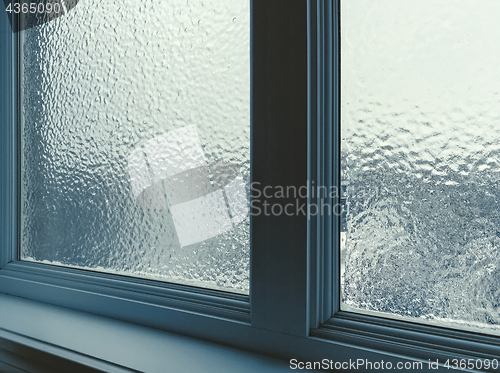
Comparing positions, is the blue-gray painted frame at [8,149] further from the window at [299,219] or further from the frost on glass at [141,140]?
the window at [299,219]

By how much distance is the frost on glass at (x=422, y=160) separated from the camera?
51 centimetres

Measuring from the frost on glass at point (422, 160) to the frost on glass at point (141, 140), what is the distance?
219 millimetres

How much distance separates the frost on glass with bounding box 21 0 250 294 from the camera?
2.39 ft

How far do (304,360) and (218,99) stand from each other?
20.6 inches

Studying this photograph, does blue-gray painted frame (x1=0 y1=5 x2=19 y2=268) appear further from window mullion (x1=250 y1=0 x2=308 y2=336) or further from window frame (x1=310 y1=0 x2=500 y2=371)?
window frame (x1=310 y1=0 x2=500 y2=371)

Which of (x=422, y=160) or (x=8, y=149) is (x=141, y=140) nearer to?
(x=8, y=149)

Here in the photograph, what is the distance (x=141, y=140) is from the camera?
860 millimetres

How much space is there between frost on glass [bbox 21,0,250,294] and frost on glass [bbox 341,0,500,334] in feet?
0.72

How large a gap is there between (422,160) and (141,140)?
62cm

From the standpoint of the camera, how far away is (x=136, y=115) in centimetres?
87

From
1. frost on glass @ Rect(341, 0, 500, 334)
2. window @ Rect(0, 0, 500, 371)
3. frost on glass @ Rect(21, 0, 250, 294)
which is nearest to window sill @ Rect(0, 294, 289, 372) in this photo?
window @ Rect(0, 0, 500, 371)

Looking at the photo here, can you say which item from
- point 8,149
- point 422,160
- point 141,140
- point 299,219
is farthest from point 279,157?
point 8,149

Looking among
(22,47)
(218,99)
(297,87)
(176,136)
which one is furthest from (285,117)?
(22,47)

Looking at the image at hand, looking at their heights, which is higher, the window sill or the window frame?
the window frame
